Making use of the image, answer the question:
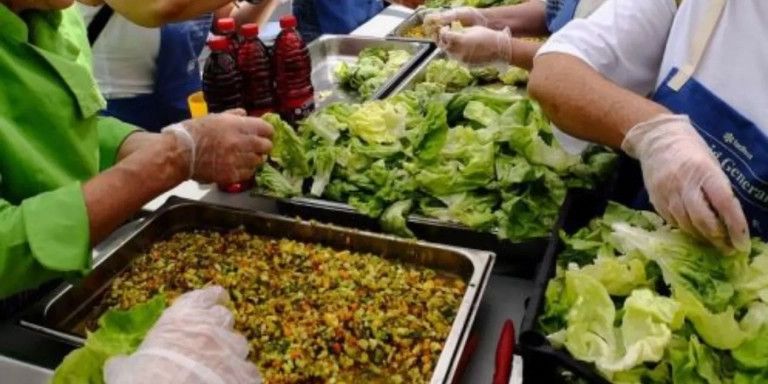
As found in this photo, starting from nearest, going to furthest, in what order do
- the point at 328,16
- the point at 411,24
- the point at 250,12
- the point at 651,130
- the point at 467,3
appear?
the point at 651,130 → the point at 250,12 → the point at 411,24 → the point at 467,3 → the point at 328,16

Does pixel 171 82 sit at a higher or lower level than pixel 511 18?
lower

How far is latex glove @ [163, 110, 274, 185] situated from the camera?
160 centimetres

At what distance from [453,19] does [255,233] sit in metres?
1.69

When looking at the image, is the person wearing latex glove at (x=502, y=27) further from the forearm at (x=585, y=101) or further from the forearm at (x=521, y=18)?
the forearm at (x=585, y=101)

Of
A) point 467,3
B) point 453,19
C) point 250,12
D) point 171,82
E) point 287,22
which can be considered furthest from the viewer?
point 467,3

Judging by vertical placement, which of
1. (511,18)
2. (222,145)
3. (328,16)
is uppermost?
(222,145)

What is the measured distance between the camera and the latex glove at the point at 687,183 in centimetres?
114

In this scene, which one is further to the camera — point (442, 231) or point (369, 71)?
point (369, 71)

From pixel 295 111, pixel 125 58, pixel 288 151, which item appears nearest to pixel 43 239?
pixel 288 151

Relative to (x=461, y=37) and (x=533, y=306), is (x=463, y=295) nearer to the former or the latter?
(x=533, y=306)

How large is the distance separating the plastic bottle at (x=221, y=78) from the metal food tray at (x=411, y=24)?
122 centimetres

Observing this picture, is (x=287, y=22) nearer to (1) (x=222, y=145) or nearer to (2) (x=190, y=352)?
(1) (x=222, y=145)

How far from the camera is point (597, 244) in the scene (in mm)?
1296

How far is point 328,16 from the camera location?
13.5 feet
